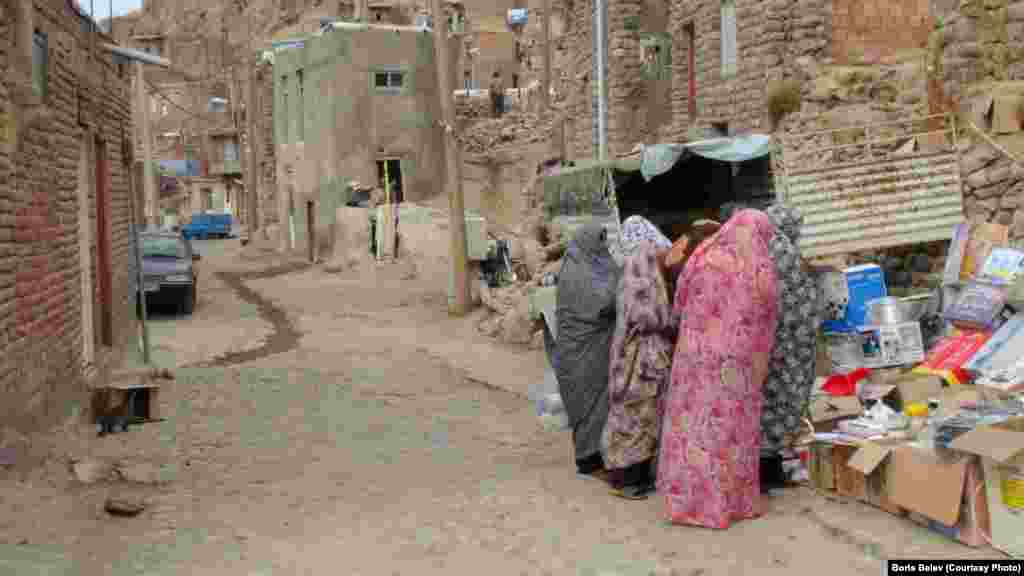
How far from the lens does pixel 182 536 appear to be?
5254mm

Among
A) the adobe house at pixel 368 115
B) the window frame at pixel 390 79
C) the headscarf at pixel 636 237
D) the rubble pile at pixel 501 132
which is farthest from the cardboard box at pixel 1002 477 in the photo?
the window frame at pixel 390 79

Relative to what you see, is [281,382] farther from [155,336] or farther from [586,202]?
[155,336]

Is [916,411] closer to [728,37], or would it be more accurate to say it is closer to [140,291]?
[140,291]

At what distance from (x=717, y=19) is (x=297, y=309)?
7.95 meters

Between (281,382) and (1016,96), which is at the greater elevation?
(1016,96)

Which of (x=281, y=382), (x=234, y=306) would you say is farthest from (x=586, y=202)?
(x=234, y=306)

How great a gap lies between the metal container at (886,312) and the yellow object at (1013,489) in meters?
2.49

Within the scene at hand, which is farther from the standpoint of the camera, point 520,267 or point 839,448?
point 520,267

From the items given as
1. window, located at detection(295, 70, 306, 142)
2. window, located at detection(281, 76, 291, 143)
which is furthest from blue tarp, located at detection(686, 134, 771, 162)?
window, located at detection(281, 76, 291, 143)

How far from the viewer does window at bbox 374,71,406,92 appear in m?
26.6

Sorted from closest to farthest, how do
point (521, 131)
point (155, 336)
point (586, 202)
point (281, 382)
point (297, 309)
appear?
1. point (281, 382)
2. point (586, 202)
3. point (155, 336)
4. point (297, 309)
5. point (521, 131)

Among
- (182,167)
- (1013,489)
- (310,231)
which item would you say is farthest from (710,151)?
(182,167)

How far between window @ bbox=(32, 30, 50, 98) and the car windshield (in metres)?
9.56

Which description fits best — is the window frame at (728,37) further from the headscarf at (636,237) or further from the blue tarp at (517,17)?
the blue tarp at (517,17)
